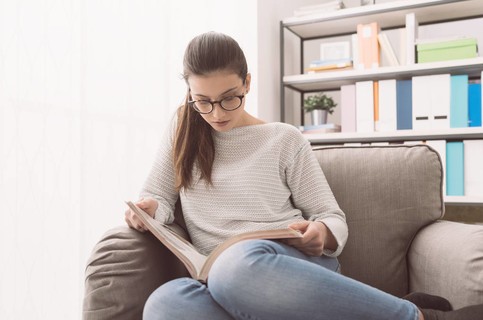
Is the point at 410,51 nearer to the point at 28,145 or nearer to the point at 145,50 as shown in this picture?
the point at 145,50

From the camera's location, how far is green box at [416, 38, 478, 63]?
2359 millimetres

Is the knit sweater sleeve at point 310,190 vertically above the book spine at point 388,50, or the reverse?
the book spine at point 388,50

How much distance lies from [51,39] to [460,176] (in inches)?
75.0

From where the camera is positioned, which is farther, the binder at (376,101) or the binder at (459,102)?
the binder at (376,101)

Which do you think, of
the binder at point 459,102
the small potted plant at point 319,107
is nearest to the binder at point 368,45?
the small potted plant at point 319,107

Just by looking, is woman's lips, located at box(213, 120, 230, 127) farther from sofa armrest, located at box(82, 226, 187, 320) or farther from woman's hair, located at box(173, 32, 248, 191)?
sofa armrest, located at box(82, 226, 187, 320)

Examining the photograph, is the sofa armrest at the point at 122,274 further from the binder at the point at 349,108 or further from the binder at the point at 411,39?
the binder at the point at 411,39

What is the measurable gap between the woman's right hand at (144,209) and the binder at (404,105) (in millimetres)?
1689

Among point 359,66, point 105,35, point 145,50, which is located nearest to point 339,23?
point 359,66

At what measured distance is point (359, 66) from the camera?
260 cm

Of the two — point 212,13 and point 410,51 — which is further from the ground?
point 212,13

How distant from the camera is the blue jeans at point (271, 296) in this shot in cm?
84

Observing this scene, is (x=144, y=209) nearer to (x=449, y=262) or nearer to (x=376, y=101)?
(x=449, y=262)

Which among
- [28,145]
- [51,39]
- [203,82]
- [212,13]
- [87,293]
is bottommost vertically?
[87,293]
